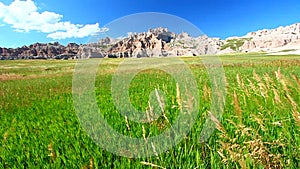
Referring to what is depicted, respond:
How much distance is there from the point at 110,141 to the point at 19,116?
426 centimetres

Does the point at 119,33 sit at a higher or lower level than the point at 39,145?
higher

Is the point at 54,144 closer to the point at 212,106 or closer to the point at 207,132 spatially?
the point at 207,132

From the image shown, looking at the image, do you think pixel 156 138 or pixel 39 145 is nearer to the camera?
pixel 156 138

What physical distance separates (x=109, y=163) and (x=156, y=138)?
67 cm

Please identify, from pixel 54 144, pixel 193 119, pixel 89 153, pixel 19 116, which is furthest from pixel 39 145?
pixel 19 116

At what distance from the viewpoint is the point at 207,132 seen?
3.41 metres

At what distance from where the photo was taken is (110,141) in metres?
3.41

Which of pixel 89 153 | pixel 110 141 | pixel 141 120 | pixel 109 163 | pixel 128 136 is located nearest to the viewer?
pixel 109 163

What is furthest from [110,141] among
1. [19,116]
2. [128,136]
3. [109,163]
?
[19,116]

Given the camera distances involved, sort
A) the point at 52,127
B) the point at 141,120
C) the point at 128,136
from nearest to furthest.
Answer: the point at 128,136 < the point at 141,120 < the point at 52,127

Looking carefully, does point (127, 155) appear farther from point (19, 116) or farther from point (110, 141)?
point (19, 116)

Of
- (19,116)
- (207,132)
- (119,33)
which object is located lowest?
(19,116)

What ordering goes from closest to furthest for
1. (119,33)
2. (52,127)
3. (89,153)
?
(89,153), (52,127), (119,33)

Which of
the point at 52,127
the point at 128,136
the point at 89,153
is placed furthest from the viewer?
the point at 52,127
